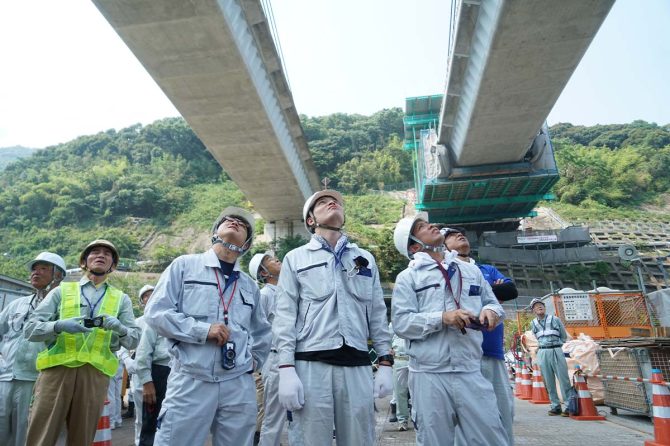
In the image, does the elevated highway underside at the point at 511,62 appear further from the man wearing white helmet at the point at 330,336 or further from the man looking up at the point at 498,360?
the man wearing white helmet at the point at 330,336

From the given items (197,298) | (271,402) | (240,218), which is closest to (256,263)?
(271,402)

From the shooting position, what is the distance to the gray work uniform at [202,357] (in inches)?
85.7

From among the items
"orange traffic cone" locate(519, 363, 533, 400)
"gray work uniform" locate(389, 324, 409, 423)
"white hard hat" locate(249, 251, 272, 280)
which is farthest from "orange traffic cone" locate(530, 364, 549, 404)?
"white hard hat" locate(249, 251, 272, 280)

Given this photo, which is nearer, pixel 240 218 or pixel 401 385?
pixel 240 218

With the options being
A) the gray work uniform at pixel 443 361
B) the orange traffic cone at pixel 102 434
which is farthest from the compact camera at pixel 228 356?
the orange traffic cone at pixel 102 434

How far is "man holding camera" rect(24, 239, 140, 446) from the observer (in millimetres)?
2891

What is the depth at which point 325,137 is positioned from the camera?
73.6m

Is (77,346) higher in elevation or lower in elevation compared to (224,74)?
lower

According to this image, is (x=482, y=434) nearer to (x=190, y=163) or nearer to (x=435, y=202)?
(x=435, y=202)

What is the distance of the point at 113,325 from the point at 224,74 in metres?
11.5

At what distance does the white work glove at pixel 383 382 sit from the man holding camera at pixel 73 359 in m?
2.18

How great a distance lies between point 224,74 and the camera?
13047 mm

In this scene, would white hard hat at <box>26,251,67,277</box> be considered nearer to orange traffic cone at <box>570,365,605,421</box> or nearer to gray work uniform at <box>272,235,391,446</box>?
gray work uniform at <box>272,235,391,446</box>

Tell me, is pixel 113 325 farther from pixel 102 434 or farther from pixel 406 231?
pixel 406 231
